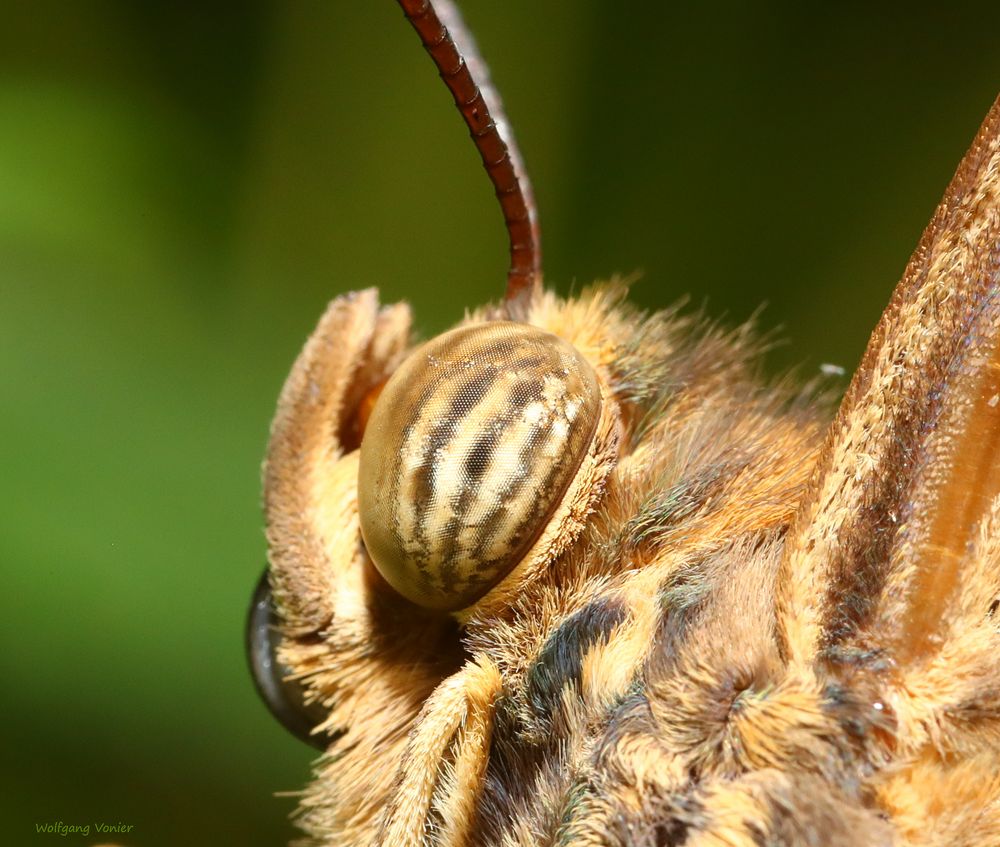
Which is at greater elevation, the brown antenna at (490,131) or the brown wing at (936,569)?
the brown antenna at (490,131)

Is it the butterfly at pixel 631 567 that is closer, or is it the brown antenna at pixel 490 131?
the butterfly at pixel 631 567

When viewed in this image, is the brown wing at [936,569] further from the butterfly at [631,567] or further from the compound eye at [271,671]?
the compound eye at [271,671]

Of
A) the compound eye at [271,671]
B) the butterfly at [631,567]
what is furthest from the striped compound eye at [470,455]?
the compound eye at [271,671]

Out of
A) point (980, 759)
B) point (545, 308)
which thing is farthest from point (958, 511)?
point (545, 308)

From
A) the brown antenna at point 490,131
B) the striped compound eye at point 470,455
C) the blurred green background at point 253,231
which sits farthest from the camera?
the blurred green background at point 253,231

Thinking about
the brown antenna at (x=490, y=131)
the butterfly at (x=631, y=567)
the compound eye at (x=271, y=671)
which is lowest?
the compound eye at (x=271, y=671)

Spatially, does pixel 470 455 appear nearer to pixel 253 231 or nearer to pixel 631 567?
pixel 631 567

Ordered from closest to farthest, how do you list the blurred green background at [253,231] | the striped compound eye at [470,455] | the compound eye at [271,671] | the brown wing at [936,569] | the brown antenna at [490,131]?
the brown wing at [936,569]
the striped compound eye at [470,455]
the brown antenna at [490,131]
the compound eye at [271,671]
the blurred green background at [253,231]

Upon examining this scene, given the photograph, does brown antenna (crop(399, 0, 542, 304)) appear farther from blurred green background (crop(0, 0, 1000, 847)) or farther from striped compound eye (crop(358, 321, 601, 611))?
blurred green background (crop(0, 0, 1000, 847))
